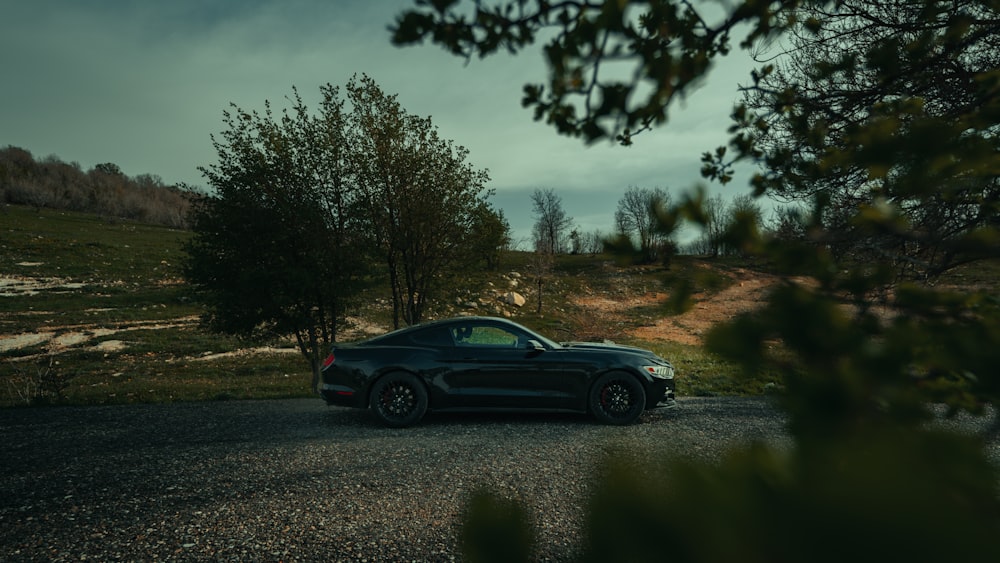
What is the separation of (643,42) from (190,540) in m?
4.29

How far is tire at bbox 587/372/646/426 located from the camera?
746 cm

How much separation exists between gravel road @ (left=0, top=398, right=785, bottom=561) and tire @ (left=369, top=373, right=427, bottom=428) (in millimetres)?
206

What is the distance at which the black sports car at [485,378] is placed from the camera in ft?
24.5

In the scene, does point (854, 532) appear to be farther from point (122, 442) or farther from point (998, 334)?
point (122, 442)

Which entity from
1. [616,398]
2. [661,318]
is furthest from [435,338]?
[661,318]

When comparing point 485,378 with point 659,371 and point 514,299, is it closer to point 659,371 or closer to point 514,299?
point 659,371

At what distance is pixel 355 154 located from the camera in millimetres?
12984

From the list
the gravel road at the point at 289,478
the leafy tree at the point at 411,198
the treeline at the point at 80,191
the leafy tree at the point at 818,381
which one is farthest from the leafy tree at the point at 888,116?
the treeline at the point at 80,191

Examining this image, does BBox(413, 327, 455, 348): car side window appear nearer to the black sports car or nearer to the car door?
the black sports car

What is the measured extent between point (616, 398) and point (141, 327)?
24.2 m

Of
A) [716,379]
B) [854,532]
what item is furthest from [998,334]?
[716,379]

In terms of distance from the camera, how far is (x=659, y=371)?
759 cm

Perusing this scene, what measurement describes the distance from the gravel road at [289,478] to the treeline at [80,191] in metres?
74.1

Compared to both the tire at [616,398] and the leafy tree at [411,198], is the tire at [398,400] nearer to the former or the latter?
the tire at [616,398]
